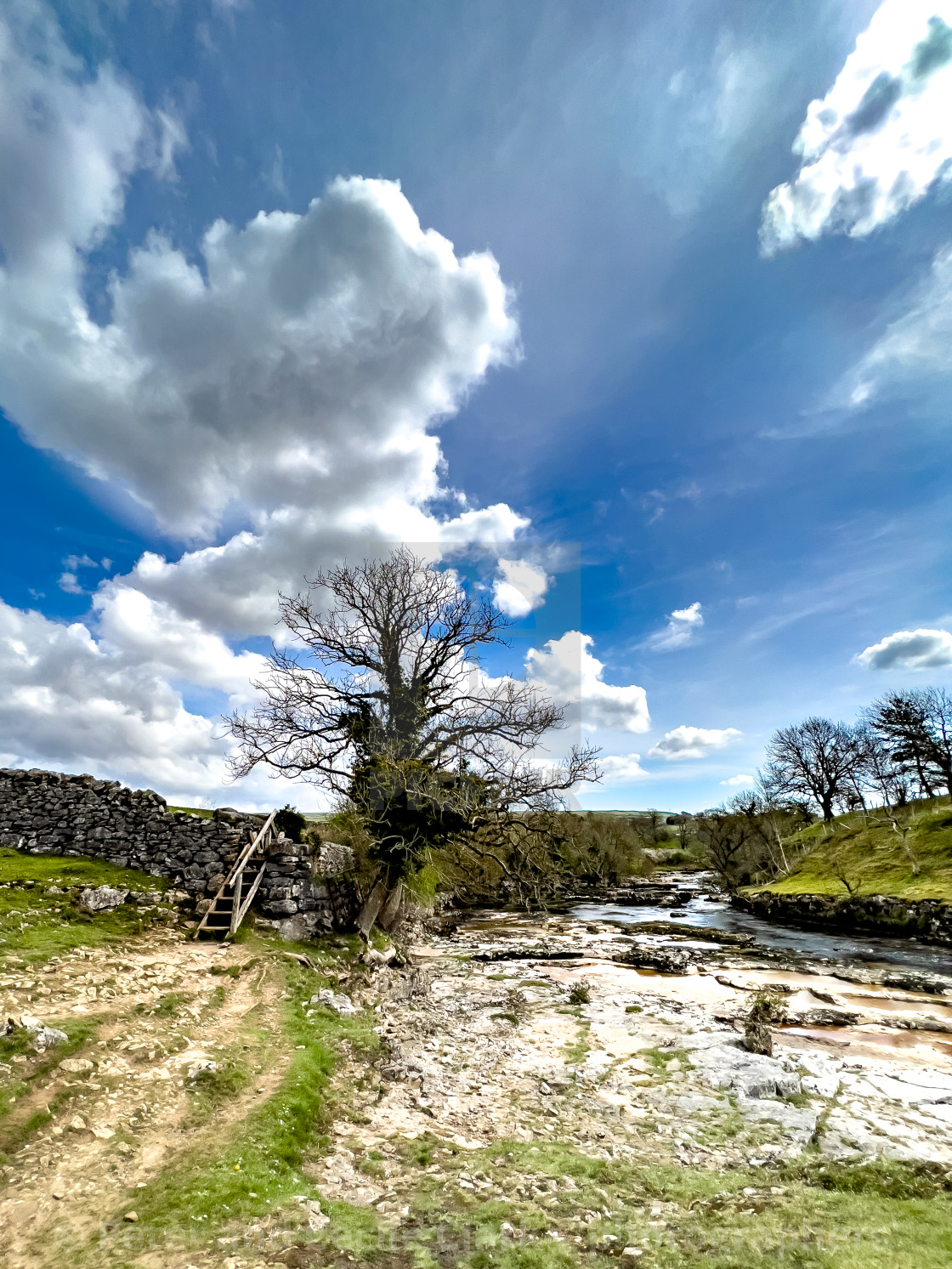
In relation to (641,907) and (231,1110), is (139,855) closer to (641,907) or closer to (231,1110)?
(231,1110)

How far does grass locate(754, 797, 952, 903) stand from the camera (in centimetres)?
3584

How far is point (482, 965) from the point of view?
69.8 feet

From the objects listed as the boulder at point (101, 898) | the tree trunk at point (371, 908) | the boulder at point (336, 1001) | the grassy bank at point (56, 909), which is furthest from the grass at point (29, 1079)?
the tree trunk at point (371, 908)

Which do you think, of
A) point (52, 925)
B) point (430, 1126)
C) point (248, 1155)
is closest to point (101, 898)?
point (52, 925)

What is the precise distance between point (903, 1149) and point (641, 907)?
151 feet

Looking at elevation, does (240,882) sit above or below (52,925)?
above

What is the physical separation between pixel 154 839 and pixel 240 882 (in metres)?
3.80

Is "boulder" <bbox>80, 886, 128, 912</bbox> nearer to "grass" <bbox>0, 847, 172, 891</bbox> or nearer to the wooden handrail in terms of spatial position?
"grass" <bbox>0, 847, 172, 891</bbox>

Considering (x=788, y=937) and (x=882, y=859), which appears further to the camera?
(x=882, y=859)

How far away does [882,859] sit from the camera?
1674 inches

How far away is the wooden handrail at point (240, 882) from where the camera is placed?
1545 cm

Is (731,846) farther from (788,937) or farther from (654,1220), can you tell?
(654,1220)

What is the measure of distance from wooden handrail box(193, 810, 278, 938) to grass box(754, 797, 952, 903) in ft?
120

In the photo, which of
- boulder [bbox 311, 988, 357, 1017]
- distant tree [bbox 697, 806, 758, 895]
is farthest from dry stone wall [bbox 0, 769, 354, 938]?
distant tree [bbox 697, 806, 758, 895]
